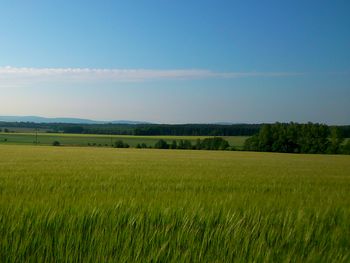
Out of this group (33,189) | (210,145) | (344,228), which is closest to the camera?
(344,228)

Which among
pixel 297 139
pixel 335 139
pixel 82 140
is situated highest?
pixel 335 139

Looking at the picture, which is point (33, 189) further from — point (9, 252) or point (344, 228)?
point (344, 228)

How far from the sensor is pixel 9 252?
317 cm

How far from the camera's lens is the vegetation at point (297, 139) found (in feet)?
200

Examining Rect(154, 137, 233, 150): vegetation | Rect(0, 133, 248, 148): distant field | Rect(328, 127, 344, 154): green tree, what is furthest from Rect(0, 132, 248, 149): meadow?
Rect(328, 127, 344, 154): green tree

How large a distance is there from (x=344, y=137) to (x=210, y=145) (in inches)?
832

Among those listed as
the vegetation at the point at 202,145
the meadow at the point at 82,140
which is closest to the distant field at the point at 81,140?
the meadow at the point at 82,140

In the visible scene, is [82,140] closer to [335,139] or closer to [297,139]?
[297,139]

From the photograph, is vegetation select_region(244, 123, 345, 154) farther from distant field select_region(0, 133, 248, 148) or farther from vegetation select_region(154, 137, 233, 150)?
distant field select_region(0, 133, 248, 148)

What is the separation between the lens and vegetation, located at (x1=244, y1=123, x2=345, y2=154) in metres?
61.1

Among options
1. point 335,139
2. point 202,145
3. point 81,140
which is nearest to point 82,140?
point 81,140

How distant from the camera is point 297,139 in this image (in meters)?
62.3

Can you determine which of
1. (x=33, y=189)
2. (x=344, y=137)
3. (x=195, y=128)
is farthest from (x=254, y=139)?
(x=33, y=189)

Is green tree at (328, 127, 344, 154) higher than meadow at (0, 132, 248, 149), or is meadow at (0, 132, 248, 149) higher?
green tree at (328, 127, 344, 154)
